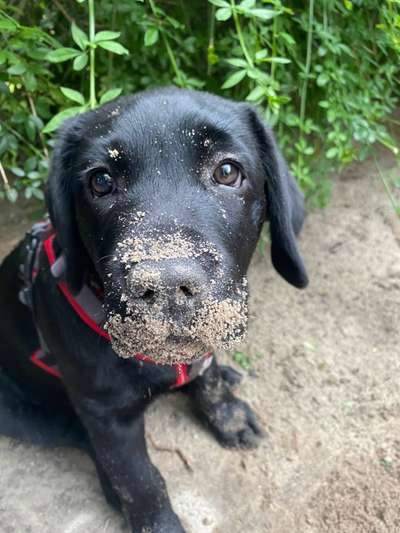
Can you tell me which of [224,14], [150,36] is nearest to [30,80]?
[150,36]

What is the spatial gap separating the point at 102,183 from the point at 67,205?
217 millimetres

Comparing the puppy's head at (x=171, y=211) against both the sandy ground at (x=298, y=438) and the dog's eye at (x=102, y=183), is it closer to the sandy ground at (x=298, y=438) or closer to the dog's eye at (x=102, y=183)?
the dog's eye at (x=102, y=183)

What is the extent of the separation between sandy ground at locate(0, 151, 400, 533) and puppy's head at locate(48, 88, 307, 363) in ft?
2.48

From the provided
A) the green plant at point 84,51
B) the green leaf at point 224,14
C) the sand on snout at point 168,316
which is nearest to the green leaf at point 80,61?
the green plant at point 84,51

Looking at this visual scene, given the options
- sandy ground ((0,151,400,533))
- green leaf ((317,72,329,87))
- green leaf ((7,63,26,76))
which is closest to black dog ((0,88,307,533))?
sandy ground ((0,151,400,533))

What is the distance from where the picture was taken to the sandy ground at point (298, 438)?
2098mm

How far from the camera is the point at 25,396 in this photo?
90.5 inches

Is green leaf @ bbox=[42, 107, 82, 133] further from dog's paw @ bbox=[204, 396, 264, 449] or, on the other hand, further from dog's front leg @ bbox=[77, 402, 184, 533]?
dog's paw @ bbox=[204, 396, 264, 449]

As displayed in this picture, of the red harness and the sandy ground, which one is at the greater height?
the red harness

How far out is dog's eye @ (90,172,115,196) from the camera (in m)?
1.56

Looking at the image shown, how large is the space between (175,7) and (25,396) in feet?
5.89

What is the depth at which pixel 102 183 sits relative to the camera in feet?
5.15

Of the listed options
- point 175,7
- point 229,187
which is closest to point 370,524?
point 229,187

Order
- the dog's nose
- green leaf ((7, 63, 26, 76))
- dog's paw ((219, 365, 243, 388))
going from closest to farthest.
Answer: the dog's nose, green leaf ((7, 63, 26, 76)), dog's paw ((219, 365, 243, 388))
